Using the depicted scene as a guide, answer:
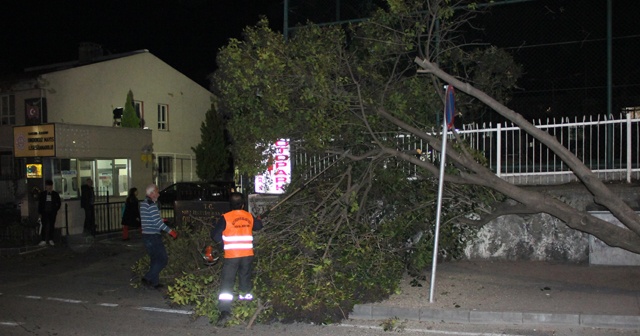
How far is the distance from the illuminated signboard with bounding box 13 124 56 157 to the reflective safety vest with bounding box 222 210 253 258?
11.2 meters

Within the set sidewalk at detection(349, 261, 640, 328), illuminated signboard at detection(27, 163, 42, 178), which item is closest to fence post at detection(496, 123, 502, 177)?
sidewalk at detection(349, 261, 640, 328)

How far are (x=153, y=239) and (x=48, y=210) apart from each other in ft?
22.3

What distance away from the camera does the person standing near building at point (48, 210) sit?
1442cm

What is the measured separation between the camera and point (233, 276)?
7.30m

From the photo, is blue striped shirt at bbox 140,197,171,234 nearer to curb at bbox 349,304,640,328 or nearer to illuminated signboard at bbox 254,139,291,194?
illuminated signboard at bbox 254,139,291,194

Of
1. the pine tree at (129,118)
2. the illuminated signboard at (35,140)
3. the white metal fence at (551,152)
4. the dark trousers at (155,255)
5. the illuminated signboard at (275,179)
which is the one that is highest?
the pine tree at (129,118)

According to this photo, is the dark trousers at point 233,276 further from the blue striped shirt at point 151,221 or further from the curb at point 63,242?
the curb at point 63,242

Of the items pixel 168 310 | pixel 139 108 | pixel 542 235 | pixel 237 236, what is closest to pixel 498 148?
pixel 542 235

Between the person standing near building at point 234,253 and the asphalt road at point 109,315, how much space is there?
392 millimetres

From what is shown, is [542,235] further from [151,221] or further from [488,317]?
[151,221]

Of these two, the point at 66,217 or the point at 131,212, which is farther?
the point at 66,217

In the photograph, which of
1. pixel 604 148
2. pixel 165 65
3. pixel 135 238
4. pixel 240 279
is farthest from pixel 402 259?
pixel 165 65

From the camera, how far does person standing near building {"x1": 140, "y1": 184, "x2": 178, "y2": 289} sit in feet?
30.1

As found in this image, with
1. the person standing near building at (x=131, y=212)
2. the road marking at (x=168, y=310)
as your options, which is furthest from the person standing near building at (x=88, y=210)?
the road marking at (x=168, y=310)
